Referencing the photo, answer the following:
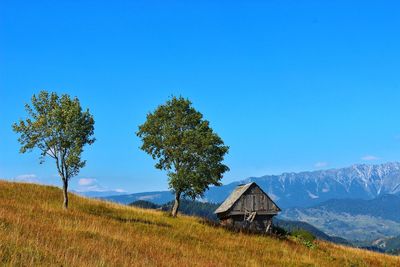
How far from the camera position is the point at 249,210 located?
54281 millimetres

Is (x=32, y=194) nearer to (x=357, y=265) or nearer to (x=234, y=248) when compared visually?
(x=234, y=248)

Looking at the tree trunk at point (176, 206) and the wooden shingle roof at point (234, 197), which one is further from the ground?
the wooden shingle roof at point (234, 197)

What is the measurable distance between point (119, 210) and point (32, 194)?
23.9ft

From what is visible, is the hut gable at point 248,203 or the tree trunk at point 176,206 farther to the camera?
the hut gable at point 248,203

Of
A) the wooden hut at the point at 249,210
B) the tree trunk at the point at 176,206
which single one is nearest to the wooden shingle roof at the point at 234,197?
the wooden hut at the point at 249,210

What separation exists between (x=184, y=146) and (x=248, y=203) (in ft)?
42.7

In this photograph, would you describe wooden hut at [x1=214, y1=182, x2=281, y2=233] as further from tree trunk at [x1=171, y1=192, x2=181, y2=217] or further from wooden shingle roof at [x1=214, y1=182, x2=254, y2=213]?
tree trunk at [x1=171, y1=192, x2=181, y2=217]

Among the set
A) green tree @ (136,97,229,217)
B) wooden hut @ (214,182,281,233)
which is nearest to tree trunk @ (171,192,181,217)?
green tree @ (136,97,229,217)

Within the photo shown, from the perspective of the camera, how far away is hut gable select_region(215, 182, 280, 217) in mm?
53625

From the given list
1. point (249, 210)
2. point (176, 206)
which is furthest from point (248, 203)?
point (176, 206)

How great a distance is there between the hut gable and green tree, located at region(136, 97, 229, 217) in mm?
8176

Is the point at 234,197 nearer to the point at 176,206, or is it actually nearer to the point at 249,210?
the point at 249,210

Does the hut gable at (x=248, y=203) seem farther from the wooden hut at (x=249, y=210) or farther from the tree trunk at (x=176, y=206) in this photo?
the tree trunk at (x=176, y=206)

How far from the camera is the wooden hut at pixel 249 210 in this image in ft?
176
